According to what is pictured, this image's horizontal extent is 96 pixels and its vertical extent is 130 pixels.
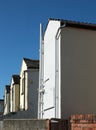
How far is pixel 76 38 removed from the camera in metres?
15.4

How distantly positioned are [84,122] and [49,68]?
10.2m

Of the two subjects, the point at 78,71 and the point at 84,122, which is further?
the point at 78,71

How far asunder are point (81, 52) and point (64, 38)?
94 centimetres

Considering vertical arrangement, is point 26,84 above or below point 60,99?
above

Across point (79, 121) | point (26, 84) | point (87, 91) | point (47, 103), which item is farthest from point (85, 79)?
point (26, 84)

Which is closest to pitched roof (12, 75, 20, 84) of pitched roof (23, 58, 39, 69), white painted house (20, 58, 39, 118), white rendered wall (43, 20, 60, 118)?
pitched roof (23, 58, 39, 69)

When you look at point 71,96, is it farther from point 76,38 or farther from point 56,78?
point 76,38

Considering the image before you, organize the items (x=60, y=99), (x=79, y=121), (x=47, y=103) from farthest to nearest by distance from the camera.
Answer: (x=47, y=103) < (x=60, y=99) < (x=79, y=121)

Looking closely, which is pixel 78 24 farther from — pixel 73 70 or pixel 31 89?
pixel 31 89

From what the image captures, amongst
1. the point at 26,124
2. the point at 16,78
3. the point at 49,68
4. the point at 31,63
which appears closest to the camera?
the point at 26,124

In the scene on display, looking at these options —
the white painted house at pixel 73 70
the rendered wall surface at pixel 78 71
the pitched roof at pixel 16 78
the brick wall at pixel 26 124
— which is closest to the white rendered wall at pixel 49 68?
the white painted house at pixel 73 70

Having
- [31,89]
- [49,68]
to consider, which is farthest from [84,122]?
[31,89]

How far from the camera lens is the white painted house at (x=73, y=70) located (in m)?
14.6

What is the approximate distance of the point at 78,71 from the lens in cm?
1498
